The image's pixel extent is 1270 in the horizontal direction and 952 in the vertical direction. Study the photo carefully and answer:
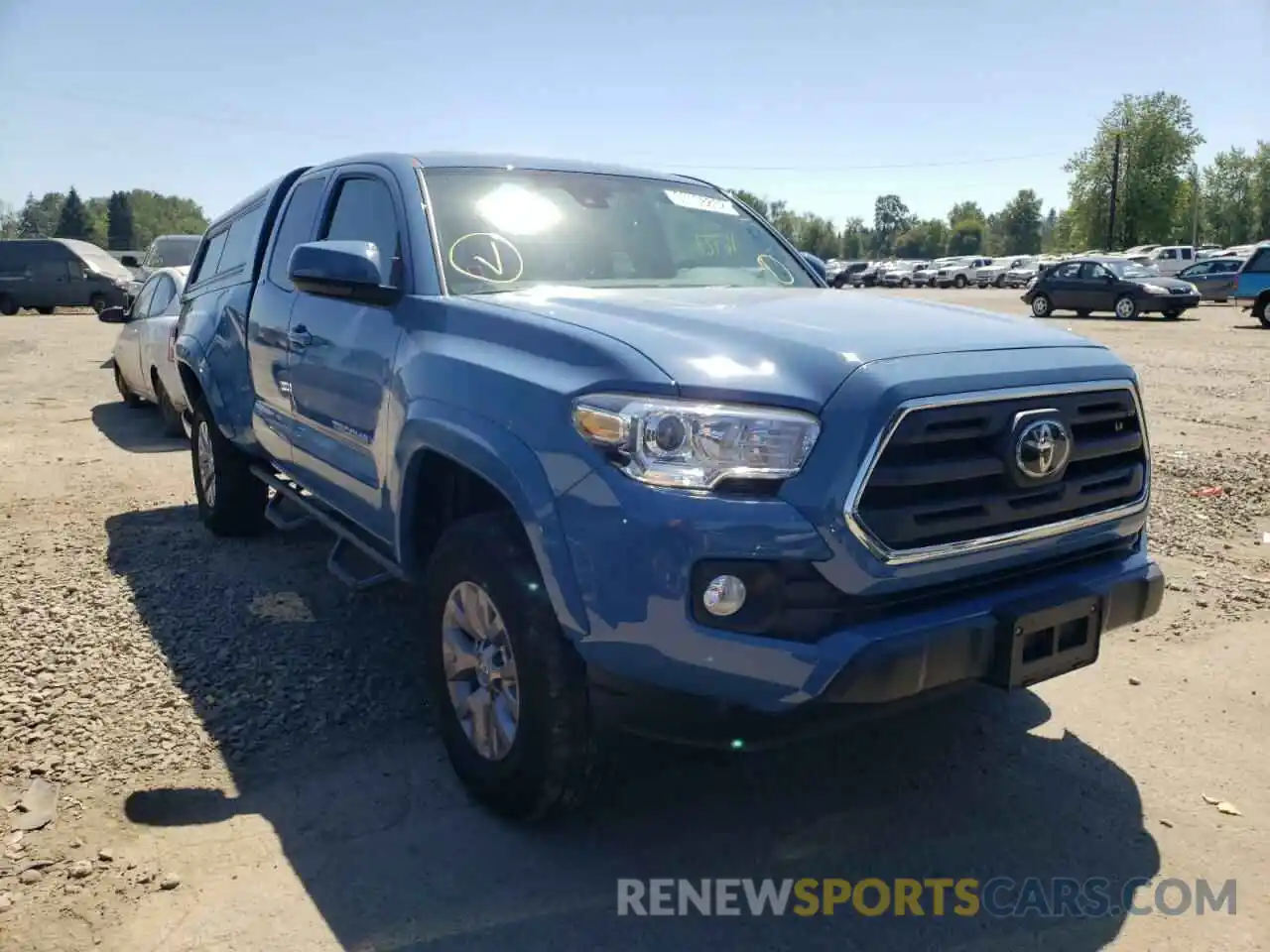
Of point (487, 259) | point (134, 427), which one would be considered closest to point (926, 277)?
point (134, 427)

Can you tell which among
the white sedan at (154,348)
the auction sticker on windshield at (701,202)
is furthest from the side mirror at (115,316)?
the auction sticker on windshield at (701,202)

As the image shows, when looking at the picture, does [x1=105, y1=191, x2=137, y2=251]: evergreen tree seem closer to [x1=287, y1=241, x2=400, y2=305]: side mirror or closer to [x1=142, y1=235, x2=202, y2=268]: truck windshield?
[x1=142, y1=235, x2=202, y2=268]: truck windshield

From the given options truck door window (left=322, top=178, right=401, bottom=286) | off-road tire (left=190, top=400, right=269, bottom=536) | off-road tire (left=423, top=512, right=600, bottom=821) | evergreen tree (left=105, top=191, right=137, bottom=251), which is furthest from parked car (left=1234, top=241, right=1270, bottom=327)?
evergreen tree (left=105, top=191, right=137, bottom=251)

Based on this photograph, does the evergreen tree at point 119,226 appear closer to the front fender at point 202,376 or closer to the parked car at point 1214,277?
the parked car at point 1214,277

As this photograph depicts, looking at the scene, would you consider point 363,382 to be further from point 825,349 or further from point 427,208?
point 825,349

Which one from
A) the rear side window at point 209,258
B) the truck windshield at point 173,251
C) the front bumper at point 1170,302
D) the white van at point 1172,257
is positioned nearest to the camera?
the rear side window at point 209,258

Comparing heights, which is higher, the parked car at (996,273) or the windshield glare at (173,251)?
the windshield glare at (173,251)

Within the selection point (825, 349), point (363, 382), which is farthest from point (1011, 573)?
point (363, 382)

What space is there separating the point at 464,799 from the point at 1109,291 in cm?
2585

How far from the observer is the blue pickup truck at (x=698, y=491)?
2352 mm

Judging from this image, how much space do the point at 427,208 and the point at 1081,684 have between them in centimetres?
309

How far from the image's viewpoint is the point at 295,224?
4797 millimetres

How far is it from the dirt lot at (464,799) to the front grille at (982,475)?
976 mm

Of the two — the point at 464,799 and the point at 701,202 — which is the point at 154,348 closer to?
the point at 701,202
